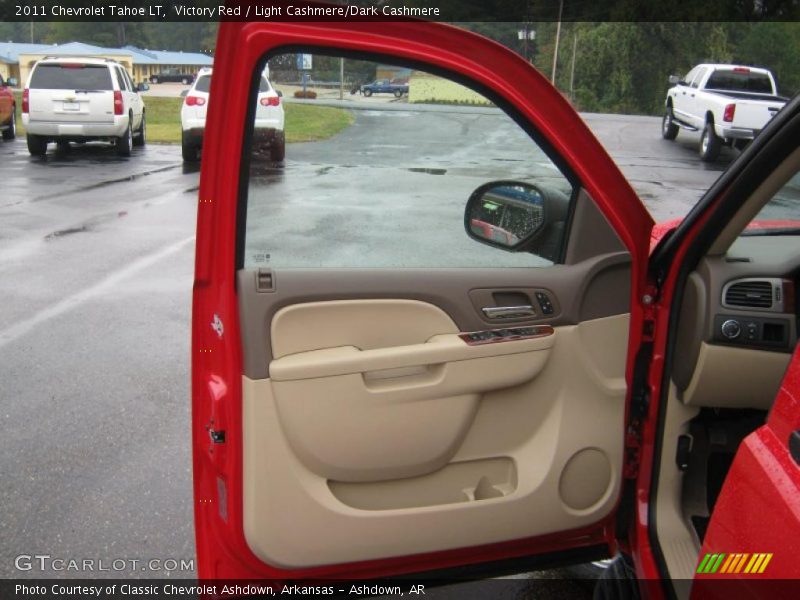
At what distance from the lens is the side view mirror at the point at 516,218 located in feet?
7.70

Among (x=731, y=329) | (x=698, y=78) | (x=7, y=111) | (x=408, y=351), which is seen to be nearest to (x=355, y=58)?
(x=408, y=351)

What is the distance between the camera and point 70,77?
1636 cm

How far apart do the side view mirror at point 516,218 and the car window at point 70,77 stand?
15557 millimetres

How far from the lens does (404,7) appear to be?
207cm

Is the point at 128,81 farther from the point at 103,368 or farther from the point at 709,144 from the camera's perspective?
the point at 103,368

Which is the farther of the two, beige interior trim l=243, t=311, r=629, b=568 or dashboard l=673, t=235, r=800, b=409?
dashboard l=673, t=235, r=800, b=409

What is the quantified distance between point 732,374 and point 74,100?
52.9ft

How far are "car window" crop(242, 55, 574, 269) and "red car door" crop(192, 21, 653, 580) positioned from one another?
0.04 feet

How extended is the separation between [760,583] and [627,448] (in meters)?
0.96

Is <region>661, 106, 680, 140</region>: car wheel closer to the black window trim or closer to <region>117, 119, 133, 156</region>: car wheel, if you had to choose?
<region>117, 119, 133, 156</region>: car wheel

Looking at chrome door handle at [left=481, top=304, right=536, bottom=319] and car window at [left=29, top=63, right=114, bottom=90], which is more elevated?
car window at [left=29, top=63, right=114, bottom=90]

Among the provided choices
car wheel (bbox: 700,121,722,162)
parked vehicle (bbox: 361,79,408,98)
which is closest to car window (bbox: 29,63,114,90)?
car wheel (bbox: 700,121,722,162)

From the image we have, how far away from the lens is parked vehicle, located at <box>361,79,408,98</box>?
83.0 inches

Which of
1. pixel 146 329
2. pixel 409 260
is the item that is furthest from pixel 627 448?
pixel 146 329
